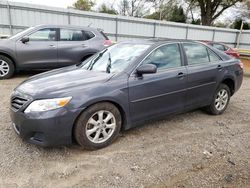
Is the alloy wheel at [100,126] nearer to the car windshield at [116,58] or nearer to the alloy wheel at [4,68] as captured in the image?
the car windshield at [116,58]

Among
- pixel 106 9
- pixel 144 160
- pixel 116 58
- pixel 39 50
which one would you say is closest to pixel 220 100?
pixel 116 58

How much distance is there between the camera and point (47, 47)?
7.59 metres

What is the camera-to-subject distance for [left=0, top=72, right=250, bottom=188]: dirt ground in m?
2.71

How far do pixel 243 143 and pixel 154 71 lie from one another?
1.73m

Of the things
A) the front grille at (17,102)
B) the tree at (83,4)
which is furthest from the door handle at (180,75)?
the tree at (83,4)

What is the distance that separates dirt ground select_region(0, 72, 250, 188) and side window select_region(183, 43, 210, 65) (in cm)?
116

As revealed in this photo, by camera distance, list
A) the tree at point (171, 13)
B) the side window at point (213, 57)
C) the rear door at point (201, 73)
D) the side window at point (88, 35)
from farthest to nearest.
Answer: the tree at point (171, 13) → the side window at point (88, 35) → the side window at point (213, 57) → the rear door at point (201, 73)

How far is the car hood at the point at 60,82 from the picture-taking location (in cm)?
309

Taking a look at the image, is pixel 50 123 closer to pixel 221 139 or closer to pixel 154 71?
pixel 154 71

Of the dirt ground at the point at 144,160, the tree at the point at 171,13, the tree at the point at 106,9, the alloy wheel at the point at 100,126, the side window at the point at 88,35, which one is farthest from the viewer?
the tree at the point at 106,9

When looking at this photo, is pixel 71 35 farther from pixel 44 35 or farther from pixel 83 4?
pixel 83 4

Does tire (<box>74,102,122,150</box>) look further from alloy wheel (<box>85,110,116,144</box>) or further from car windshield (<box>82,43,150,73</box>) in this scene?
car windshield (<box>82,43,150,73</box>)

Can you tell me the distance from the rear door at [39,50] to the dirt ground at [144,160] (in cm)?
355

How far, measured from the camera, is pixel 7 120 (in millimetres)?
4215
